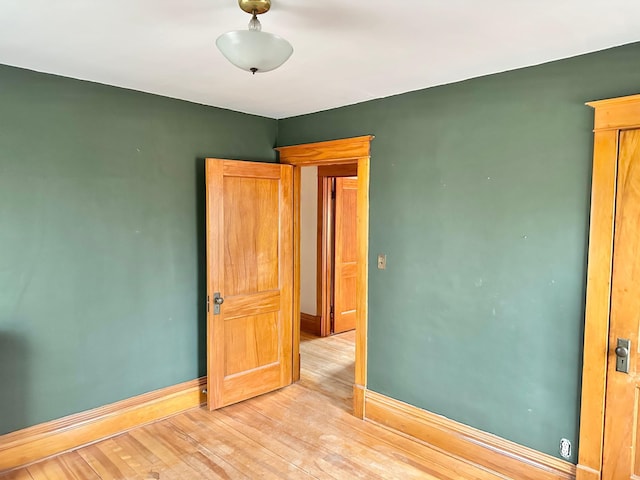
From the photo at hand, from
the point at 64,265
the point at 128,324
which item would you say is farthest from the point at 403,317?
the point at 64,265

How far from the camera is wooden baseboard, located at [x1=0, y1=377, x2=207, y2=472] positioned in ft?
8.73

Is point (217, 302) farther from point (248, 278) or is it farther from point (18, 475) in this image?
point (18, 475)

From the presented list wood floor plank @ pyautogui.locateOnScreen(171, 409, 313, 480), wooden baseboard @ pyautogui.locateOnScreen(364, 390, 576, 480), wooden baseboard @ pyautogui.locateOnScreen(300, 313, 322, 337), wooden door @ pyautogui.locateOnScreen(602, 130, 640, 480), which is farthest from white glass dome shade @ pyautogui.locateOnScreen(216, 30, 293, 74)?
wooden baseboard @ pyautogui.locateOnScreen(300, 313, 322, 337)

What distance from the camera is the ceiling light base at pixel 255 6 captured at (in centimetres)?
165

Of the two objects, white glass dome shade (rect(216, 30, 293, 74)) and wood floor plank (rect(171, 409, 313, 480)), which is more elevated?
white glass dome shade (rect(216, 30, 293, 74))

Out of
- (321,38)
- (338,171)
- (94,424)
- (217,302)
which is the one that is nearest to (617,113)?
(321,38)

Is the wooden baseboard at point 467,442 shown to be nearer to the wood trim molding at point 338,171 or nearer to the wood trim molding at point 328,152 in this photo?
the wood trim molding at point 328,152

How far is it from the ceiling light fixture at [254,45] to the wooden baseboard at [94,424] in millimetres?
2608

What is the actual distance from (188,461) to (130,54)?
245cm

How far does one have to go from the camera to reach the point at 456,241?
2.83 m

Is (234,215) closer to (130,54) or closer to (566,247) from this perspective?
(130,54)

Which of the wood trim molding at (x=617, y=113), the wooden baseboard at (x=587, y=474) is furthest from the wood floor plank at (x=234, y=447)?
the wood trim molding at (x=617, y=113)

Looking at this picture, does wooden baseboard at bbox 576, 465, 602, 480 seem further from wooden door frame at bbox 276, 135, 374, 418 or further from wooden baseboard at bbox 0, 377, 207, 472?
wooden baseboard at bbox 0, 377, 207, 472

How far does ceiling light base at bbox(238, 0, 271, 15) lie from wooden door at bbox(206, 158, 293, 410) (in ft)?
5.70
